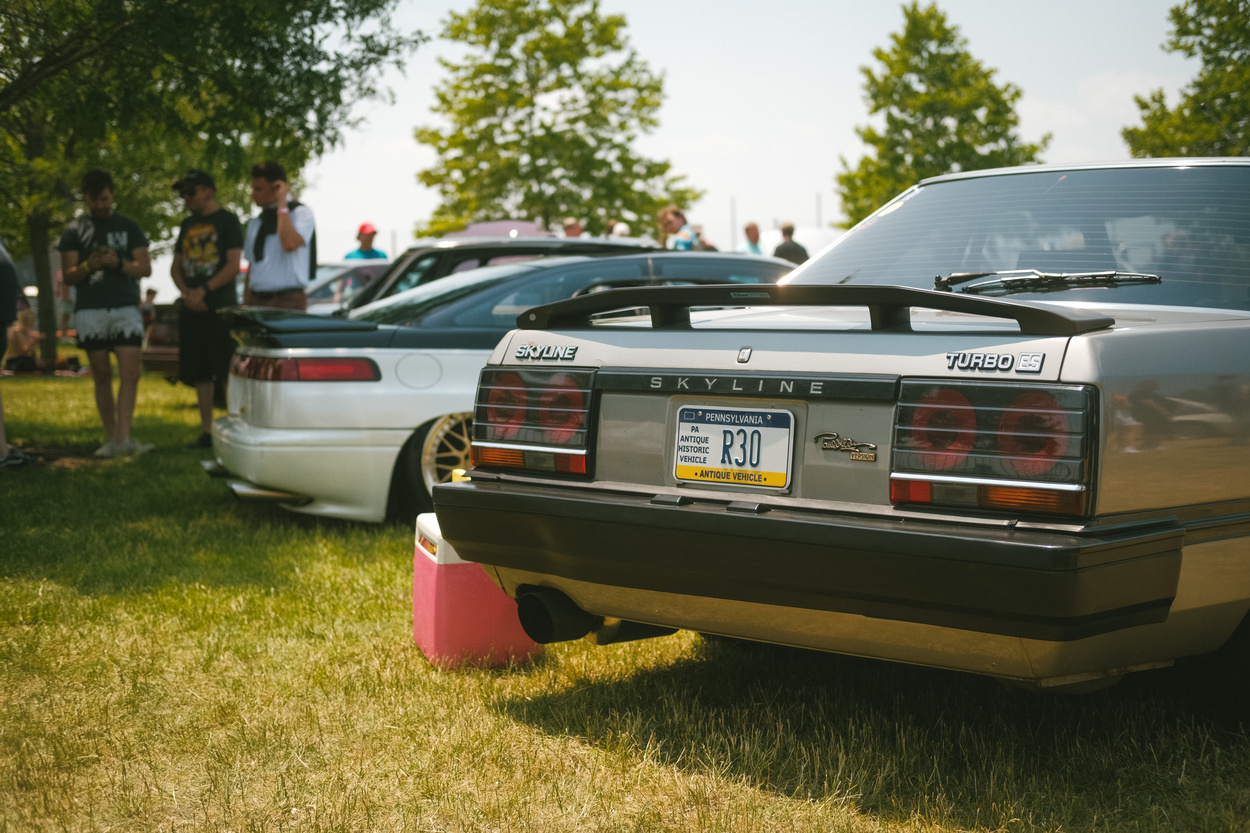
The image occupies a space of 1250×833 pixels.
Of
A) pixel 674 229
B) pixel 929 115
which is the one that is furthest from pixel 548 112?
pixel 674 229

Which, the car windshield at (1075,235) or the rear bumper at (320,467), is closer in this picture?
the car windshield at (1075,235)

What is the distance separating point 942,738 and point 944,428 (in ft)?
3.32

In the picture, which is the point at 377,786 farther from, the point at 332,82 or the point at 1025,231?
the point at 332,82

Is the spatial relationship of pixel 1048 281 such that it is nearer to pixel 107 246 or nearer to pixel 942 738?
pixel 942 738

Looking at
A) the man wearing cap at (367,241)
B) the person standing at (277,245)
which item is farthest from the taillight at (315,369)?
the man wearing cap at (367,241)

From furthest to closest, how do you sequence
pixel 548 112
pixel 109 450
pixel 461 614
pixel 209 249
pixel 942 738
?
pixel 548 112 < pixel 109 450 < pixel 209 249 < pixel 461 614 < pixel 942 738

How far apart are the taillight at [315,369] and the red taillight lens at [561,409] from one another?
2702mm

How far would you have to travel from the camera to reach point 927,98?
36438 mm

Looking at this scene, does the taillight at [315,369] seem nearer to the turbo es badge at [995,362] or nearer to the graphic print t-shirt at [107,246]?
the graphic print t-shirt at [107,246]

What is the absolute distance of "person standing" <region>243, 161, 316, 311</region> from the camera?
307 inches

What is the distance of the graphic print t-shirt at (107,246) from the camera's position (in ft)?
27.0

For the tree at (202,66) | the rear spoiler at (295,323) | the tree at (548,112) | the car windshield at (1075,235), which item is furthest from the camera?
the tree at (548,112)

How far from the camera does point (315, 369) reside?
5.50m

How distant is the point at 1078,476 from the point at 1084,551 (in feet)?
0.51
